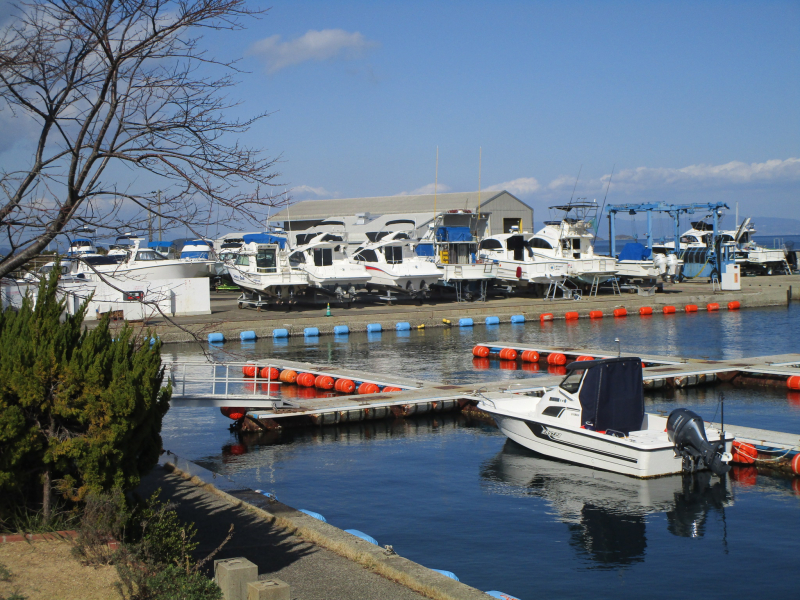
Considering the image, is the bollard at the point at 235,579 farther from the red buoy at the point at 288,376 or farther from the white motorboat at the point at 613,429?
the red buoy at the point at 288,376

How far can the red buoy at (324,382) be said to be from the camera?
23.1 m

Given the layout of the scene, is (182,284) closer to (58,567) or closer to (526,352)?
(526,352)

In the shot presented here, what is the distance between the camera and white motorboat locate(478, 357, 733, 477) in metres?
13.9

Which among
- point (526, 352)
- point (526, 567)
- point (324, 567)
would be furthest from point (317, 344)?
point (324, 567)

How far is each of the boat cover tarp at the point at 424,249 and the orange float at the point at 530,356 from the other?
1682cm

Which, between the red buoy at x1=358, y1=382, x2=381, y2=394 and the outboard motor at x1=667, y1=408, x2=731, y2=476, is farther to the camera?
the red buoy at x1=358, y1=382, x2=381, y2=394

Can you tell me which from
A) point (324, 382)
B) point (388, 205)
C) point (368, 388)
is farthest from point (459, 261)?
point (388, 205)

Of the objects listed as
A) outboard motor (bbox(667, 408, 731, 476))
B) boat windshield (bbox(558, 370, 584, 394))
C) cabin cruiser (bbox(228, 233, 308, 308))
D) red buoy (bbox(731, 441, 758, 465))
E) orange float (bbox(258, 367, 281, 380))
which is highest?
cabin cruiser (bbox(228, 233, 308, 308))

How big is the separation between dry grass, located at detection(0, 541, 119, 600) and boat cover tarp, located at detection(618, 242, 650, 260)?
47.0 metres

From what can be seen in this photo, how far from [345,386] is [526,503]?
31.4 feet

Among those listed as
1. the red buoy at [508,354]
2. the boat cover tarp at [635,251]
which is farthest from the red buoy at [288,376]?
the boat cover tarp at [635,251]

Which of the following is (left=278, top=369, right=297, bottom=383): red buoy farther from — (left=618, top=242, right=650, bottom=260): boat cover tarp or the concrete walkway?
(left=618, top=242, right=650, bottom=260): boat cover tarp

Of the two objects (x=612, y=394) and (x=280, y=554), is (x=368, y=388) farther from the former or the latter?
(x=280, y=554)

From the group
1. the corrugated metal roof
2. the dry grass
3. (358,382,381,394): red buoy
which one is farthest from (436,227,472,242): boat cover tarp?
the dry grass
